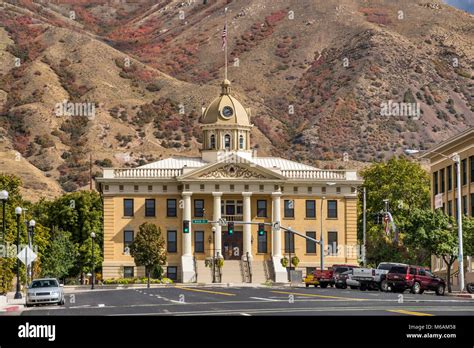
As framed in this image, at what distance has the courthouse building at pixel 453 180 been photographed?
88.2 m

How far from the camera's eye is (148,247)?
4262 inches

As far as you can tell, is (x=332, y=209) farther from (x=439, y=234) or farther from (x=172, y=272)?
(x=439, y=234)

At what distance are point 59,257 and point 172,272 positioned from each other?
1312 centimetres

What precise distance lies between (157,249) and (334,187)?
20953mm

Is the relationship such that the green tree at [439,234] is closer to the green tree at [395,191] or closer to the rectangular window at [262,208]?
A: the rectangular window at [262,208]

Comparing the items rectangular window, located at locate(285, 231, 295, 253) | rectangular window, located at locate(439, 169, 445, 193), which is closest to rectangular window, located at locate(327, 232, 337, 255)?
rectangular window, located at locate(285, 231, 295, 253)

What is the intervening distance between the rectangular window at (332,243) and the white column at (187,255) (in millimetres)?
13240

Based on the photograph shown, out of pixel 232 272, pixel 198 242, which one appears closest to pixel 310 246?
pixel 232 272

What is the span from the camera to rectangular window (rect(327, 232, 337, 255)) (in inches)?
4651

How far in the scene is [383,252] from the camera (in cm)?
11369

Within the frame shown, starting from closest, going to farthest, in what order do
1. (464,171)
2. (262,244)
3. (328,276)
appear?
(328,276), (464,171), (262,244)

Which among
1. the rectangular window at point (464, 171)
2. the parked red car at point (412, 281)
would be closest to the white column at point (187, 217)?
the rectangular window at point (464, 171)
